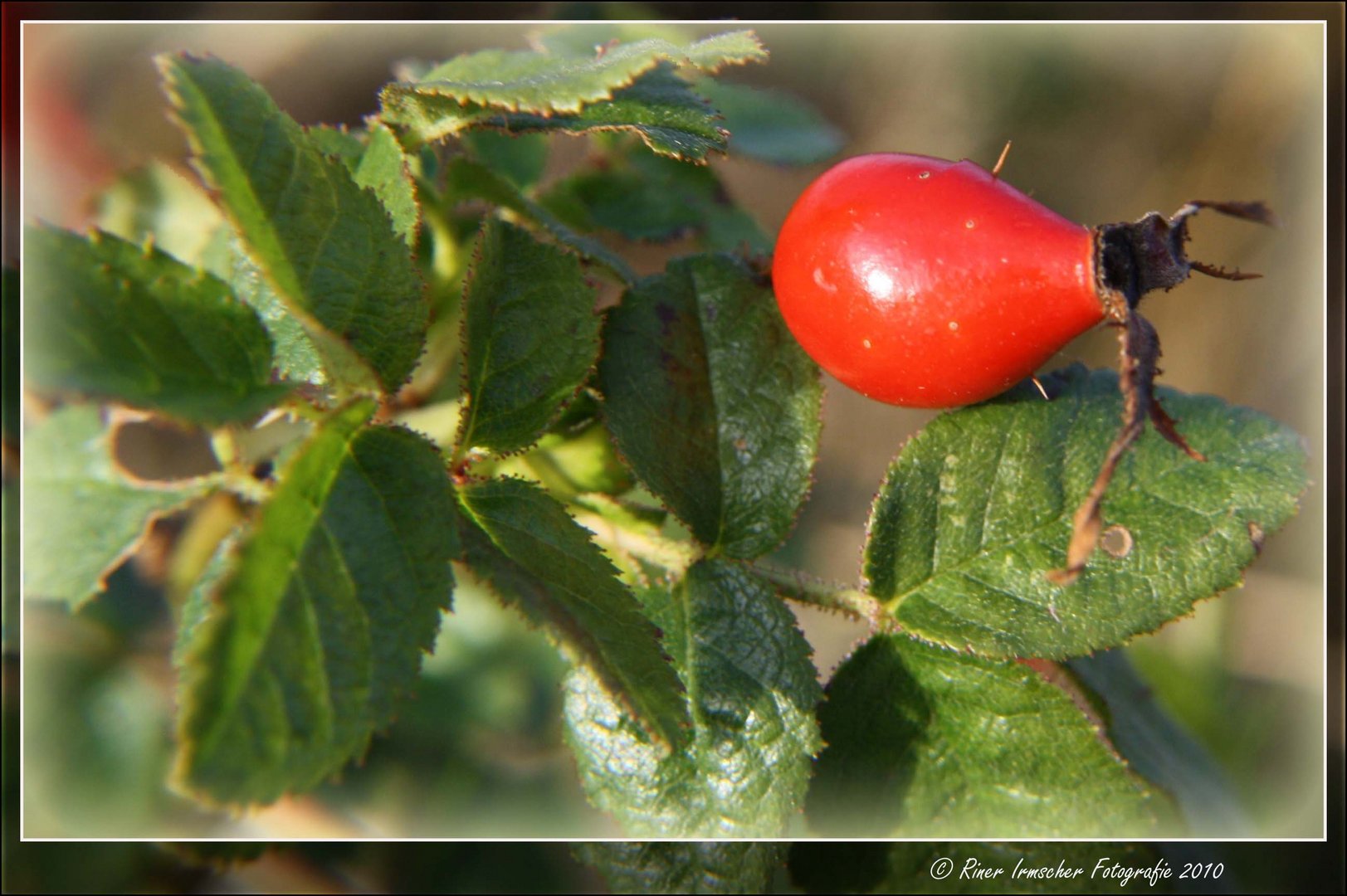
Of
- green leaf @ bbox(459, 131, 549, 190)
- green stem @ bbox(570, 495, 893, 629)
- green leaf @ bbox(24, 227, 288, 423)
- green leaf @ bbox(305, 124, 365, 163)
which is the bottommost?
green stem @ bbox(570, 495, 893, 629)

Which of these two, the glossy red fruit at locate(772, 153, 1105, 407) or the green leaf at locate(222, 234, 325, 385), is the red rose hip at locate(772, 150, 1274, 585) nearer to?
the glossy red fruit at locate(772, 153, 1105, 407)

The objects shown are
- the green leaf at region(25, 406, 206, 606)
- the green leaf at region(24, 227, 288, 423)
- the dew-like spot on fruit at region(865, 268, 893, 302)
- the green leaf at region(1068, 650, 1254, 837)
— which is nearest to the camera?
the green leaf at region(24, 227, 288, 423)

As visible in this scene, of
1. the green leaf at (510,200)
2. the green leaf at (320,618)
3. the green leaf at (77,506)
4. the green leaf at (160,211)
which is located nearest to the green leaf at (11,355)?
the green leaf at (77,506)

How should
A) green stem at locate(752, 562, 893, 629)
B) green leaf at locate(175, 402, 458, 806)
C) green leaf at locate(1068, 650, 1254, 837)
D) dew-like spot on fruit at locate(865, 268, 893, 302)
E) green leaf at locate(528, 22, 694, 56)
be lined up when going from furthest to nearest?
green leaf at locate(528, 22, 694, 56)
green leaf at locate(1068, 650, 1254, 837)
green stem at locate(752, 562, 893, 629)
dew-like spot on fruit at locate(865, 268, 893, 302)
green leaf at locate(175, 402, 458, 806)

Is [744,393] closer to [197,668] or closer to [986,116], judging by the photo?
[197,668]

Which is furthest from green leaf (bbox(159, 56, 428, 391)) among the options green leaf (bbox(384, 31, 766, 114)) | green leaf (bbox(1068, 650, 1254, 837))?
green leaf (bbox(1068, 650, 1254, 837))

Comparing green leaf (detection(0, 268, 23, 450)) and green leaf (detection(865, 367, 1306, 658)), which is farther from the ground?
green leaf (detection(865, 367, 1306, 658))

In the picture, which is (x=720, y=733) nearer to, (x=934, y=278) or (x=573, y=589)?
(x=573, y=589)
